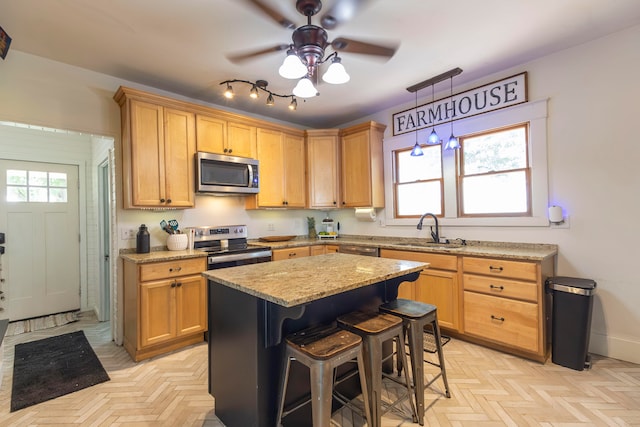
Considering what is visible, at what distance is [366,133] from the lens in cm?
407

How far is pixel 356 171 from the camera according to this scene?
13.8 feet

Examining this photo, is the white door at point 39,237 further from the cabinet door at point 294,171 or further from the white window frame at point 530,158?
the white window frame at point 530,158

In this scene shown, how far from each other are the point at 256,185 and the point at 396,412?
2.77m

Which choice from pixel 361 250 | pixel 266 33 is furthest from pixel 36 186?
pixel 361 250

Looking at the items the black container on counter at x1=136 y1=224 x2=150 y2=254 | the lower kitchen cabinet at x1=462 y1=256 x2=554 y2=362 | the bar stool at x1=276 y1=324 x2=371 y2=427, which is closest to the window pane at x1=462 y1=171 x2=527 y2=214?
the lower kitchen cabinet at x1=462 y1=256 x2=554 y2=362

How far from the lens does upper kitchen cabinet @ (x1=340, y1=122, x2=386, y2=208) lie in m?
4.06

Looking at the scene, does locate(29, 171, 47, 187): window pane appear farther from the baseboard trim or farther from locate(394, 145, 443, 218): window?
the baseboard trim

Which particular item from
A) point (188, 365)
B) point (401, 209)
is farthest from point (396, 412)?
point (401, 209)

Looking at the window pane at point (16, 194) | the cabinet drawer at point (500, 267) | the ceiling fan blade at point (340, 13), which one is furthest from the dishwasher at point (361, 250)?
the window pane at point (16, 194)

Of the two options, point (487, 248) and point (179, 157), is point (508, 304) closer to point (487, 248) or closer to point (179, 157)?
point (487, 248)

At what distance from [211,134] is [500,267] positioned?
10.7 ft

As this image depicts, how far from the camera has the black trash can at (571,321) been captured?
235 centimetres

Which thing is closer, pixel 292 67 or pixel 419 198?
pixel 292 67

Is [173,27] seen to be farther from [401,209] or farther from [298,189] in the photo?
[401,209]
